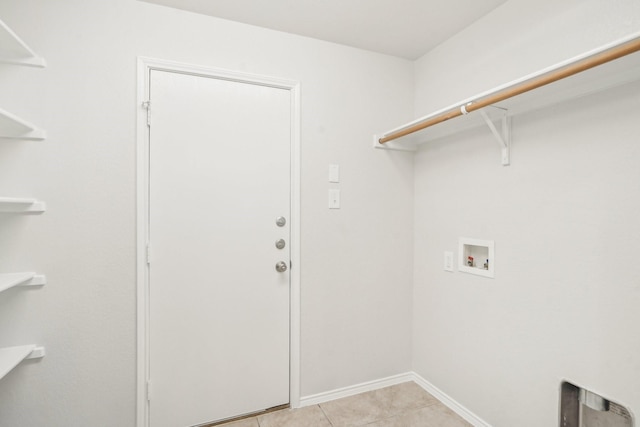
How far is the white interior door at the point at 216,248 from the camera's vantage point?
5.46 feet

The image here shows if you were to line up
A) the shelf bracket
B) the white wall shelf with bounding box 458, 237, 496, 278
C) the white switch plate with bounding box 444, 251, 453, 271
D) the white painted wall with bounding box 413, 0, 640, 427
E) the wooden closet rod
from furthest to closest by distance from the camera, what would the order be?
the white switch plate with bounding box 444, 251, 453, 271 < the white wall shelf with bounding box 458, 237, 496, 278 < the shelf bracket < the white painted wall with bounding box 413, 0, 640, 427 < the wooden closet rod

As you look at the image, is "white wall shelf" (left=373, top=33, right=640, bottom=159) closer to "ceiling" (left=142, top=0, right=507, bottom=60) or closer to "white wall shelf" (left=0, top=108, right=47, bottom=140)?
"ceiling" (left=142, top=0, right=507, bottom=60)

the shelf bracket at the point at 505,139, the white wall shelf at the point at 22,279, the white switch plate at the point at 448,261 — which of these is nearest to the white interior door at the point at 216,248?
the white wall shelf at the point at 22,279

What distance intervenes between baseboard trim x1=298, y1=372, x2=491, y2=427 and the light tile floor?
3 cm

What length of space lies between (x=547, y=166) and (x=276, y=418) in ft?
6.56

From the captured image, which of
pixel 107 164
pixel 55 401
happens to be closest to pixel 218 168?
pixel 107 164

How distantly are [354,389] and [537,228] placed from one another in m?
1.51

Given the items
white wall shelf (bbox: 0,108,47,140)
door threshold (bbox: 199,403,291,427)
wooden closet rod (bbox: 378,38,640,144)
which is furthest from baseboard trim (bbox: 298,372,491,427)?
white wall shelf (bbox: 0,108,47,140)

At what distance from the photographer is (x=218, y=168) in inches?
69.5

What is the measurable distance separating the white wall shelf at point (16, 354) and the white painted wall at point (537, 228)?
2.22 meters

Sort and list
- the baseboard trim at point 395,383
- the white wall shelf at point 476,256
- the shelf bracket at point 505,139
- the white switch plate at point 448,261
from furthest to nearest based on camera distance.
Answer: the white switch plate at point 448,261 → the baseboard trim at point 395,383 → the white wall shelf at point 476,256 → the shelf bracket at point 505,139

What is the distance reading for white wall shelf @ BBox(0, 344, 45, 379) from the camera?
1274mm

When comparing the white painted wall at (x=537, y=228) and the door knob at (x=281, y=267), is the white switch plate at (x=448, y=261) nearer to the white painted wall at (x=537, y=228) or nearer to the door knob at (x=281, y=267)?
the white painted wall at (x=537, y=228)

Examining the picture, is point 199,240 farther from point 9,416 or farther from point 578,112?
point 578,112
